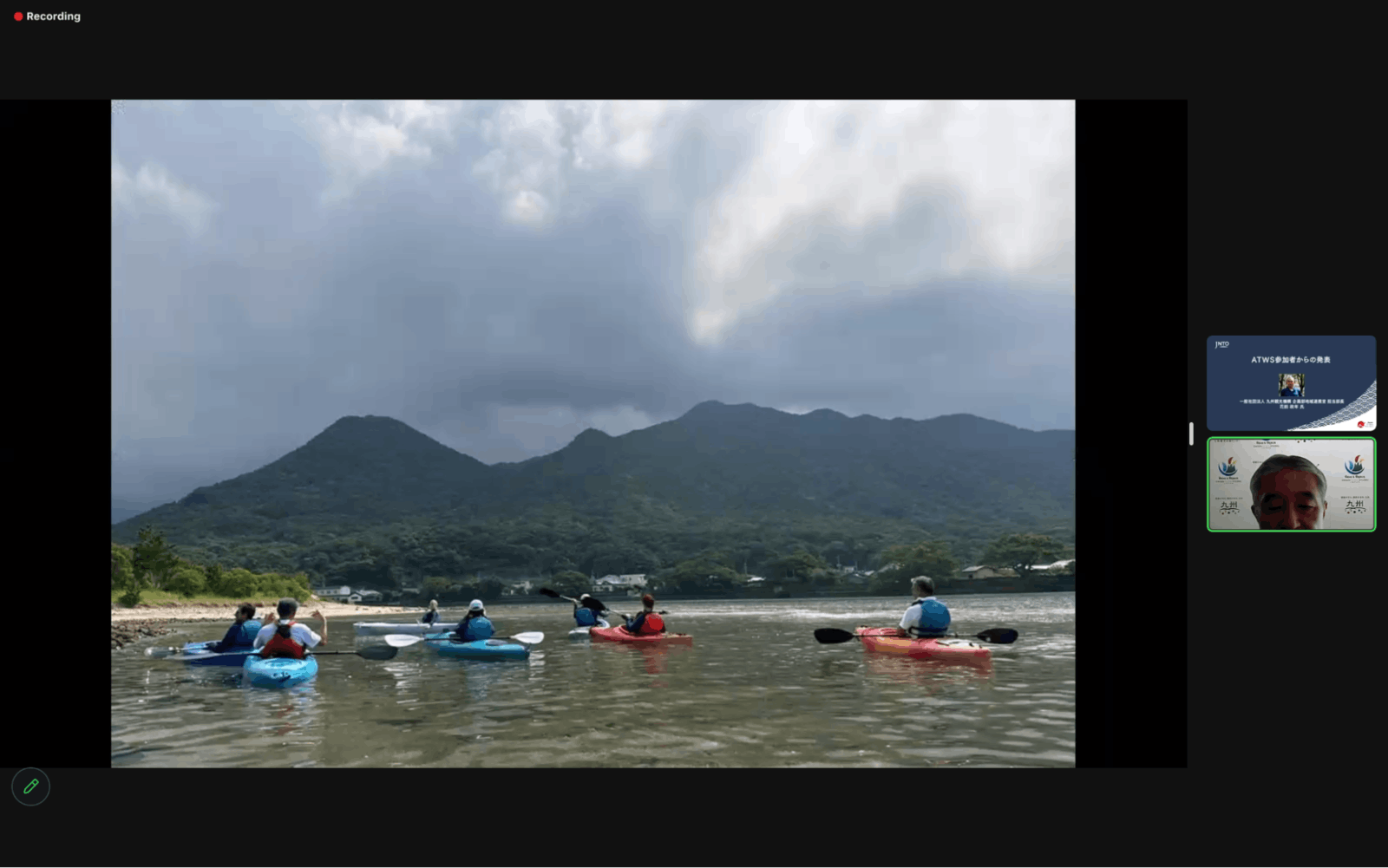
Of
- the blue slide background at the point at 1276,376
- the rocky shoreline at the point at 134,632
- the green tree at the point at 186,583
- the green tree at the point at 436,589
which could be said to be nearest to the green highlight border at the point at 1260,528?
the blue slide background at the point at 1276,376

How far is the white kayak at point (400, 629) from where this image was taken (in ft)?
85.4

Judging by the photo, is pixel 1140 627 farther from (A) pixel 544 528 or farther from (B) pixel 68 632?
(A) pixel 544 528

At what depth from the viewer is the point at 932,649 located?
16922mm

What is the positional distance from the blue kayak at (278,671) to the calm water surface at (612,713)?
0.21 m

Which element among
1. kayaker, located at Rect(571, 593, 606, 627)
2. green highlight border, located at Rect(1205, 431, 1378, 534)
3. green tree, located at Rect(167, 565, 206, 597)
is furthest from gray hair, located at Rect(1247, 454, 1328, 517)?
green tree, located at Rect(167, 565, 206, 597)

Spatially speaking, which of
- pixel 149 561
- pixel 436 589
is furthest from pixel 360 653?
pixel 436 589

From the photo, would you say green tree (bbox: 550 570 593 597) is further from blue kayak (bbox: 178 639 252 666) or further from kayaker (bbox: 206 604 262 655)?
blue kayak (bbox: 178 639 252 666)

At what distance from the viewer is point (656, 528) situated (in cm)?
17262

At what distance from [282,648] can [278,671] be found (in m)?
0.75

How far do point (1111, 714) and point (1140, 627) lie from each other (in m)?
0.69

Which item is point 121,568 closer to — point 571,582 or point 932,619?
point 932,619

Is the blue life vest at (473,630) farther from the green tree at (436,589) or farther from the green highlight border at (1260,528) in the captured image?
the green tree at (436,589)

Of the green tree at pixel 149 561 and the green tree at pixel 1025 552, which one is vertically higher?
the green tree at pixel 149 561

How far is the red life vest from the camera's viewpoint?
15.6 m
